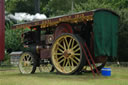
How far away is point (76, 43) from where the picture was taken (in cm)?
1162

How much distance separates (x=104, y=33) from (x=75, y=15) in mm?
1431

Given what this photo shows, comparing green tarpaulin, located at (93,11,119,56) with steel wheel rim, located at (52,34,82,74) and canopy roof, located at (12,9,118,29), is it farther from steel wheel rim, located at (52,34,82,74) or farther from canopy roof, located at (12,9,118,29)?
steel wheel rim, located at (52,34,82,74)

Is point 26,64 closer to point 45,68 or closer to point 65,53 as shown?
point 45,68

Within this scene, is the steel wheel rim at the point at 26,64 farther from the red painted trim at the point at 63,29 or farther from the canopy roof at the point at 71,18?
the red painted trim at the point at 63,29

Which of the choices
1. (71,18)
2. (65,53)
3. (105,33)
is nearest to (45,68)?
(65,53)

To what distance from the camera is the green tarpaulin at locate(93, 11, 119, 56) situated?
10.6m

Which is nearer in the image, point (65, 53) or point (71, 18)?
point (71, 18)

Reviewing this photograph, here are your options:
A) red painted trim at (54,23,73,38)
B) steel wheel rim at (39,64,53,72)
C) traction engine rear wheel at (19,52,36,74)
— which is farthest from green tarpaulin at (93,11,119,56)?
steel wheel rim at (39,64,53,72)

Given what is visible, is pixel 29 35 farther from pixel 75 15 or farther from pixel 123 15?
pixel 123 15

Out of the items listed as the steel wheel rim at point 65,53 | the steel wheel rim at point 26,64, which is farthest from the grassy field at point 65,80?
the steel wheel rim at point 26,64

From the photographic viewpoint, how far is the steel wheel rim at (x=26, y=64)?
12695 mm

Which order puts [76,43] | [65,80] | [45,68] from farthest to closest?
[45,68], [76,43], [65,80]

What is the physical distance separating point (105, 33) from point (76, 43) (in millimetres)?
1424

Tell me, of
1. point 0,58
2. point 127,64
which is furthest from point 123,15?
point 0,58
